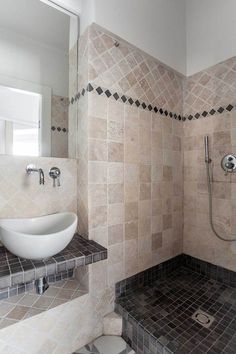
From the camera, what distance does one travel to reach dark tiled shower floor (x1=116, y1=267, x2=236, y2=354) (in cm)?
106

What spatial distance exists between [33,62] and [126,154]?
95 cm

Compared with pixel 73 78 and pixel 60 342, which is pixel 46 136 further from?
pixel 60 342

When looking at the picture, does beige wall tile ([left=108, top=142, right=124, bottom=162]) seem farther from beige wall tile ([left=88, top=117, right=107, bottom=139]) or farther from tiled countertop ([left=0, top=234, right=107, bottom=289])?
tiled countertop ([left=0, top=234, right=107, bottom=289])

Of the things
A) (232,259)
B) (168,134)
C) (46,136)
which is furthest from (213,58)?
(232,259)

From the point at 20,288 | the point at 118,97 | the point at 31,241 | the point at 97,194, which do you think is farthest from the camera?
the point at 118,97

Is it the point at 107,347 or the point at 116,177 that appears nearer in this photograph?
the point at 107,347

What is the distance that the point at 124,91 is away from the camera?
1.48 m

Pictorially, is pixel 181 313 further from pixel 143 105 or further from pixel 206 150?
pixel 143 105

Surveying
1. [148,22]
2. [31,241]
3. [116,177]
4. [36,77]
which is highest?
[148,22]

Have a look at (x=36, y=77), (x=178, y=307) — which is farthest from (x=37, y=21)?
(x=178, y=307)

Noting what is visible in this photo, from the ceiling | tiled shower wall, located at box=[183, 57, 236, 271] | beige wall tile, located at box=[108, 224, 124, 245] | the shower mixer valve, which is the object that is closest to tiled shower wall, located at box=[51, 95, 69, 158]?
the ceiling

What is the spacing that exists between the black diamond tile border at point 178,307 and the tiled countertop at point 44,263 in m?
0.50

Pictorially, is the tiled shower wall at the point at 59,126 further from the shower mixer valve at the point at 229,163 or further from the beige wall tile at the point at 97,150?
the shower mixer valve at the point at 229,163

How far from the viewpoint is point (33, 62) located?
56.2 inches
